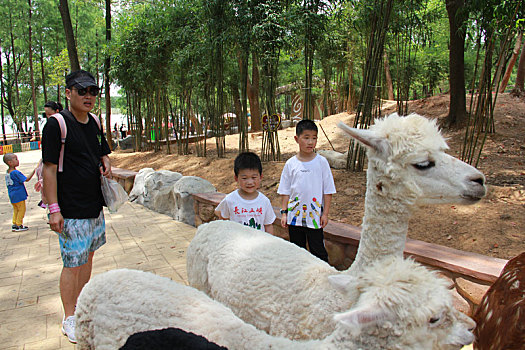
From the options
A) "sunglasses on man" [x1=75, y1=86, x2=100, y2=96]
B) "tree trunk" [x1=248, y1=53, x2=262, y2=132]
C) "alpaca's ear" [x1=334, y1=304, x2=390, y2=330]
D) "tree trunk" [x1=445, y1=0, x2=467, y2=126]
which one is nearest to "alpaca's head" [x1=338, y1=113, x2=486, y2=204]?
"alpaca's ear" [x1=334, y1=304, x2=390, y2=330]

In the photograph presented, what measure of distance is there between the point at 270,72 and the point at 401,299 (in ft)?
22.0

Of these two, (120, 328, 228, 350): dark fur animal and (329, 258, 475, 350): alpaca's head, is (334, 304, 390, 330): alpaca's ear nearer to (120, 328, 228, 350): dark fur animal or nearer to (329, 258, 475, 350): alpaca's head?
(329, 258, 475, 350): alpaca's head

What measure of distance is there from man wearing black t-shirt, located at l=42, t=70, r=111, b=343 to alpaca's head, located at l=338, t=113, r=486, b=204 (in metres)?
1.96

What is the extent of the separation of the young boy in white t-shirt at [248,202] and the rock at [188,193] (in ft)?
9.91

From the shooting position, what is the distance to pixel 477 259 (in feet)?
8.47

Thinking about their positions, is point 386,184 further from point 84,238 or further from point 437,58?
point 437,58

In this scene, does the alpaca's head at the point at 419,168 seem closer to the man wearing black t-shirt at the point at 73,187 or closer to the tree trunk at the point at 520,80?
the man wearing black t-shirt at the point at 73,187

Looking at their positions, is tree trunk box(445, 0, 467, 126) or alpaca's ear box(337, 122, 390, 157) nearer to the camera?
alpaca's ear box(337, 122, 390, 157)

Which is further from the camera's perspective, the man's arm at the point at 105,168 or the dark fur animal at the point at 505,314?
the man's arm at the point at 105,168

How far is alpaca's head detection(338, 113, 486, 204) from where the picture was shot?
1747mm

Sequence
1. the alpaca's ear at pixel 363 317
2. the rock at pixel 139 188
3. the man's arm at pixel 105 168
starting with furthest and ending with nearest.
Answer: the rock at pixel 139 188
the man's arm at pixel 105 168
the alpaca's ear at pixel 363 317

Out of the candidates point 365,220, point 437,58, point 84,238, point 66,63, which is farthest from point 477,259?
point 66,63

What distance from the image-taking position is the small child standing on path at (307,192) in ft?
9.55

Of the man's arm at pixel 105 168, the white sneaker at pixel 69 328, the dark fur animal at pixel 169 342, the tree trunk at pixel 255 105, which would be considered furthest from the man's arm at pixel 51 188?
the tree trunk at pixel 255 105
